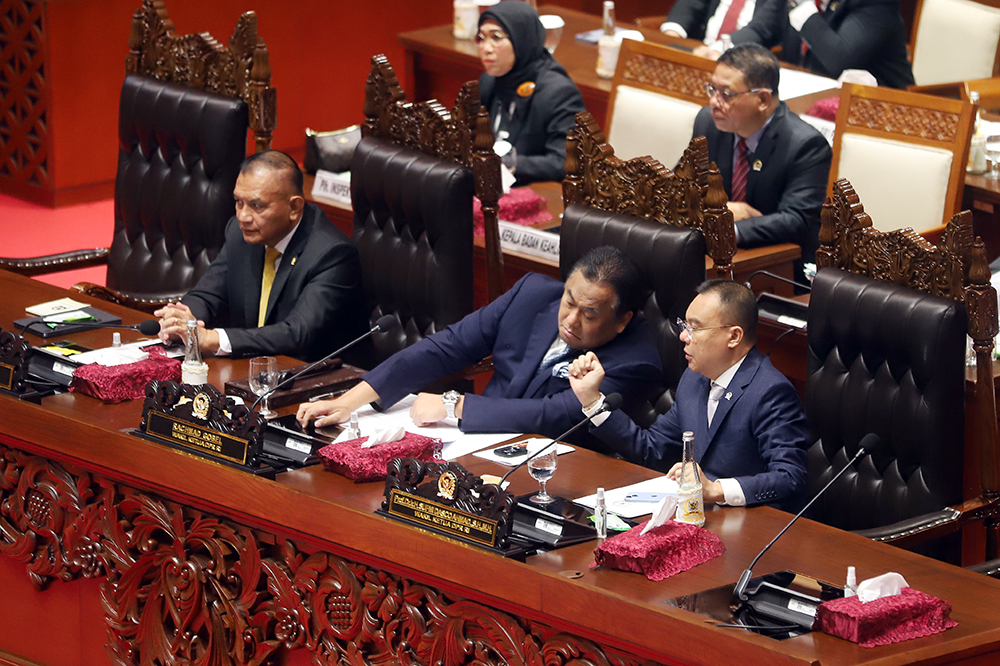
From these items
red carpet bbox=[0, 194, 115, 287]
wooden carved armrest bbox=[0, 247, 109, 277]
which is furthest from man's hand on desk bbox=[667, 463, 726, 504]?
red carpet bbox=[0, 194, 115, 287]

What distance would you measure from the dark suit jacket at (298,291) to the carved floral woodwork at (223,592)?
2.56ft

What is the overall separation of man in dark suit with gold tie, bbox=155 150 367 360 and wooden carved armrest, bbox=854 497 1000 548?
60.9 inches

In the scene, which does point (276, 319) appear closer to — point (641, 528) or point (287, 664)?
point (287, 664)

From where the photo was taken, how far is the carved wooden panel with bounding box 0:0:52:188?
618 cm

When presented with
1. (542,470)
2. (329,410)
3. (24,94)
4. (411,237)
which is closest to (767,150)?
(411,237)

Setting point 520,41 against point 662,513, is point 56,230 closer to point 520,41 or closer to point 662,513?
point 520,41

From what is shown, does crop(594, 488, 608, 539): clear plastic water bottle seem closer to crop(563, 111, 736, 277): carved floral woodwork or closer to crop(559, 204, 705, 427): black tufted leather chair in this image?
crop(559, 204, 705, 427): black tufted leather chair

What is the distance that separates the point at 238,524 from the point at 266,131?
5.64 feet

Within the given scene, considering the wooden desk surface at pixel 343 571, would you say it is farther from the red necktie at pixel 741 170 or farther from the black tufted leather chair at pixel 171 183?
the red necktie at pixel 741 170

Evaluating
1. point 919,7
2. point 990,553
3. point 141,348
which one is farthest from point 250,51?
point 919,7

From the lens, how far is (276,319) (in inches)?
158

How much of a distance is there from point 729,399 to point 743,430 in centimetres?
7

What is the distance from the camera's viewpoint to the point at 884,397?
3119 millimetres

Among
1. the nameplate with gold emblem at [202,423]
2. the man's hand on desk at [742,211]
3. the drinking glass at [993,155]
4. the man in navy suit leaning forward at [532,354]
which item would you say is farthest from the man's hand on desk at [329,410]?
the drinking glass at [993,155]
